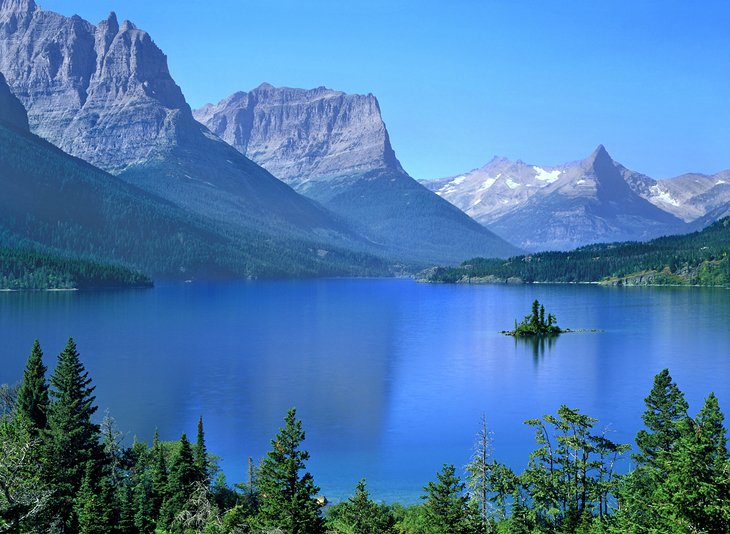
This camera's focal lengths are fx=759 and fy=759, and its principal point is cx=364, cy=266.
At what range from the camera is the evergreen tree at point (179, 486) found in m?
54.8

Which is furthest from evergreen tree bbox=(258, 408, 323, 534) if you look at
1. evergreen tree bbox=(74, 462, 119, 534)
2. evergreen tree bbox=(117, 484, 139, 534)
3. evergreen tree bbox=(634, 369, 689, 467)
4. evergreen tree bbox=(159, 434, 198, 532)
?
evergreen tree bbox=(634, 369, 689, 467)

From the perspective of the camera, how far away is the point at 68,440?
66.3 meters

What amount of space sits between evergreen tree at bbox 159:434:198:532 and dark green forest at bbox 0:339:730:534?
0.30 ft

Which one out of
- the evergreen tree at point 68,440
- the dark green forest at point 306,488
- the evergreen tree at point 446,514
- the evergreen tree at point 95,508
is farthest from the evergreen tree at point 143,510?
the evergreen tree at point 446,514

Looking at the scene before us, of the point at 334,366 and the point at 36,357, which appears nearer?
the point at 36,357

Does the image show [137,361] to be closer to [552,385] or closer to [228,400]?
[228,400]

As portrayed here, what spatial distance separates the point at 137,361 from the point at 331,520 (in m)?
99.0

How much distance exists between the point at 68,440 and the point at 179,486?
1532 centimetres

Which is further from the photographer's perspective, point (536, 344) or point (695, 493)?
point (536, 344)

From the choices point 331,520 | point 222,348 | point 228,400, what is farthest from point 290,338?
point 331,520

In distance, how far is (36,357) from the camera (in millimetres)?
72188

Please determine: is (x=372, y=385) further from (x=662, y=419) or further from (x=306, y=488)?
(x=306, y=488)

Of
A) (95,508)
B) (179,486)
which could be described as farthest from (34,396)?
(95,508)

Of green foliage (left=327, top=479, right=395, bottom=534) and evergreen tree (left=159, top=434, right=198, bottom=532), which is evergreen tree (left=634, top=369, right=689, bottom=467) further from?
evergreen tree (left=159, top=434, right=198, bottom=532)
